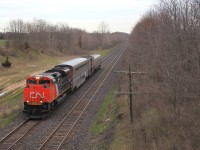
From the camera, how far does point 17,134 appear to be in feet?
65.1

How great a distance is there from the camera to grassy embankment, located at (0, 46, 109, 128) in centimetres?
2525

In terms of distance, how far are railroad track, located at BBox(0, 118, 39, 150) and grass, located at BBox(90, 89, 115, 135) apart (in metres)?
4.22

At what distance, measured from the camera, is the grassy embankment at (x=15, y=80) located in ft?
82.8

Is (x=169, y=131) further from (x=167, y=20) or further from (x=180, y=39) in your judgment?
(x=167, y=20)

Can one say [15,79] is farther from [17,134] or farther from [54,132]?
[54,132]

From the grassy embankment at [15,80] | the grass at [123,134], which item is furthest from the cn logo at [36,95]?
the grass at [123,134]

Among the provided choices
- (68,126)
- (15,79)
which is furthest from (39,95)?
(15,79)

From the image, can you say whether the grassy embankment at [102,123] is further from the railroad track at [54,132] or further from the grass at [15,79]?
the grass at [15,79]

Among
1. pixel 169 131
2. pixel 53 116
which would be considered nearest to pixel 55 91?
pixel 53 116

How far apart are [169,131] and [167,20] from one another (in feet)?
38.0

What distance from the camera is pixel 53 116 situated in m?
24.2

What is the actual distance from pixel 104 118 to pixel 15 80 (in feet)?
86.4


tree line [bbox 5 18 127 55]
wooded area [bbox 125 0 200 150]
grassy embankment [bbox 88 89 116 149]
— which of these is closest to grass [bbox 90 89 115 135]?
grassy embankment [bbox 88 89 116 149]

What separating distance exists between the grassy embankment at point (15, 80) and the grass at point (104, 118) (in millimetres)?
6411
